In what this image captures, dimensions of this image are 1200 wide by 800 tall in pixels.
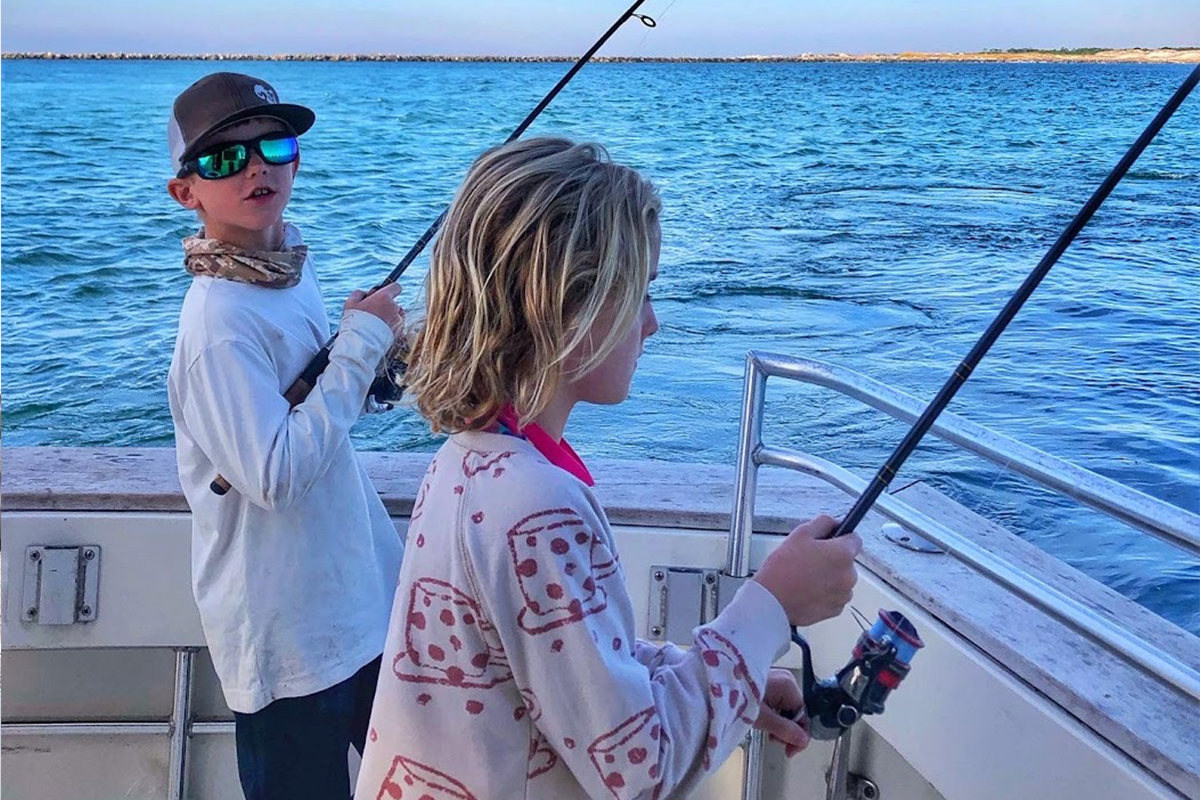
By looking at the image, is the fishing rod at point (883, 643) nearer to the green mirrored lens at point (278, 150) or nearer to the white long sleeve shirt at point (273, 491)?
the white long sleeve shirt at point (273, 491)

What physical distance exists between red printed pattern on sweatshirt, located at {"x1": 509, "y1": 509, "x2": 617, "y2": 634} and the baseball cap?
3.14ft

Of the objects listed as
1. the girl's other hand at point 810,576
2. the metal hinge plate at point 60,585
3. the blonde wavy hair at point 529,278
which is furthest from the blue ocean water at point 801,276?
the metal hinge plate at point 60,585

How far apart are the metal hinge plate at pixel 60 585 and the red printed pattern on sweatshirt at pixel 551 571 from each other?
4.78 feet

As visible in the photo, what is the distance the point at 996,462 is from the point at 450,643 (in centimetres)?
81

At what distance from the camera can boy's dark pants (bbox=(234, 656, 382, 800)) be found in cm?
160

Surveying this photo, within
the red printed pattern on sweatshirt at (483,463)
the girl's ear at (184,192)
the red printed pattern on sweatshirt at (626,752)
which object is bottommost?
the red printed pattern on sweatshirt at (626,752)

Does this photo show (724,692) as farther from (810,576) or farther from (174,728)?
(174,728)

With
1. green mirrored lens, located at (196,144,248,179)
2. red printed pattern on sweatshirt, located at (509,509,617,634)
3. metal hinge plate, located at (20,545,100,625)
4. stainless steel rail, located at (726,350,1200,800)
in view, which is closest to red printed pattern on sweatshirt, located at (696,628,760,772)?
red printed pattern on sweatshirt, located at (509,509,617,634)

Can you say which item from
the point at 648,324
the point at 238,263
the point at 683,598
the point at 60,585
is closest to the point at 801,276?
the point at 683,598

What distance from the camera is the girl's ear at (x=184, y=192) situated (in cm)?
164

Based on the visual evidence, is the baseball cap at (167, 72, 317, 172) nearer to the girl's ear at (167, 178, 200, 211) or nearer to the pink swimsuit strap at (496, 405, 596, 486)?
the girl's ear at (167, 178, 200, 211)

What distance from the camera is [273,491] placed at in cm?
148

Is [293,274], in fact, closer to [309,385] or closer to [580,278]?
[309,385]

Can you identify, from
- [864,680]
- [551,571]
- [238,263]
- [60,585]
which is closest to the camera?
[551,571]
